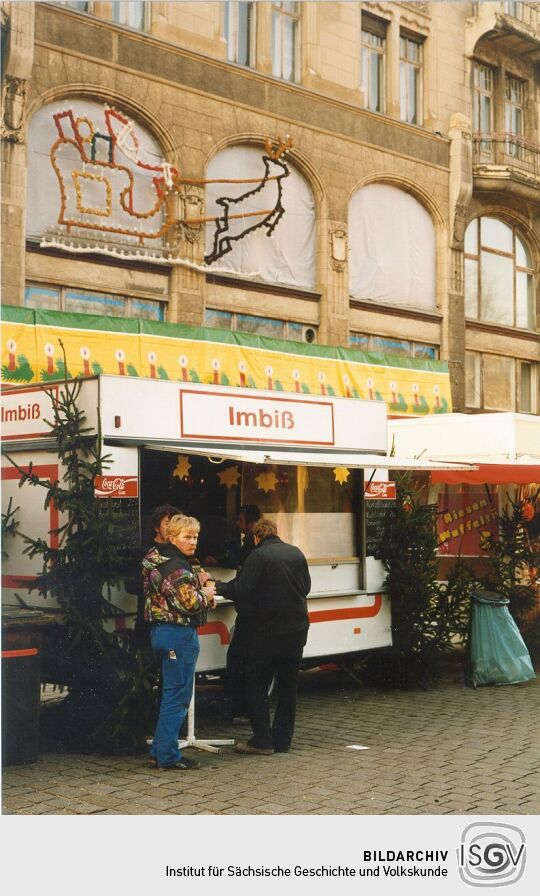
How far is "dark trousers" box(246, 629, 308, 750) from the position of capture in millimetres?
7605

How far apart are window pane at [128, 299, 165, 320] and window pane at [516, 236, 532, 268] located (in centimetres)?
989

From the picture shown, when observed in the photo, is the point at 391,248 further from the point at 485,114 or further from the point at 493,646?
the point at 493,646

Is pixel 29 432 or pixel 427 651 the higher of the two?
pixel 29 432

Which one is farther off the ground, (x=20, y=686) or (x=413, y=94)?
(x=413, y=94)

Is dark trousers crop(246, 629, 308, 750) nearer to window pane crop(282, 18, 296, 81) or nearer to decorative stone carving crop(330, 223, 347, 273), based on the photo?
decorative stone carving crop(330, 223, 347, 273)

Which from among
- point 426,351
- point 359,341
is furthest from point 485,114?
point 359,341

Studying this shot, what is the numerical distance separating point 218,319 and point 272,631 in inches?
427

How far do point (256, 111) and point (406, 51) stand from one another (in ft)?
13.7

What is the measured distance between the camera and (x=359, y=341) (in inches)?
790

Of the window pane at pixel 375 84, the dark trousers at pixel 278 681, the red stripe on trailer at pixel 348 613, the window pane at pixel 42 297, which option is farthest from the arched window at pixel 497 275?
the dark trousers at pixel 278 681

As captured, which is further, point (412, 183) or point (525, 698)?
point (412, 183)
